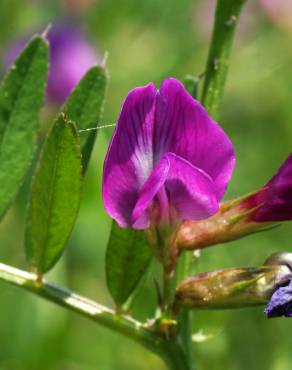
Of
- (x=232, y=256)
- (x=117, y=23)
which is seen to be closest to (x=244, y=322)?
(x=232, y=256)

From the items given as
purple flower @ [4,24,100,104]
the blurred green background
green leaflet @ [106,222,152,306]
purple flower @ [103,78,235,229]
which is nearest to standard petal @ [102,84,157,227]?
purple flower @ [103,78,235,229]

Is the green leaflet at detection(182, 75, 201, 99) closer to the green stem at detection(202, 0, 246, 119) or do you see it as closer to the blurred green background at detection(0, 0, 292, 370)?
the green stem at detection(202, 0, 246, 119)

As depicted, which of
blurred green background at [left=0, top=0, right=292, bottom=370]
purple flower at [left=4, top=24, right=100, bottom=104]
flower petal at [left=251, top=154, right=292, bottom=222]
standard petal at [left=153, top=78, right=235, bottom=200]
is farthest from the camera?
purple flower at [left=4, top=24, right=100, bottom=104]

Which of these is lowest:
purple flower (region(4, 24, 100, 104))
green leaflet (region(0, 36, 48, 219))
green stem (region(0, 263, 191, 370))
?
green stem (region(0, 263, 191, 370))

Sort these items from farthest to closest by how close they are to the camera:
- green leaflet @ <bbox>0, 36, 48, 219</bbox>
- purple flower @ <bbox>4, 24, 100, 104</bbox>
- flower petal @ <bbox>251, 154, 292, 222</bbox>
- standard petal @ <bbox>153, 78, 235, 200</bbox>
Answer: purple flower @ <bbox>4, 24, 100, 104</bbox>, green leaflet @ <bbox>0, 36, 48, 219</bbox>, flower petal @ <bbox>251, 154, 292, 222</bbox>, standard petal @ <bbox>153, 78, 235, 200</bbox>

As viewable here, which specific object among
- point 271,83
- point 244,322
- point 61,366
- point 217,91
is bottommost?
point 61,366

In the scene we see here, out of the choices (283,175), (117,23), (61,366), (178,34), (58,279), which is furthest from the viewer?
(178,34)

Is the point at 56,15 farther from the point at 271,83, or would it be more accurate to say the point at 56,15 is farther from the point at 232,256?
the point at 232,256
